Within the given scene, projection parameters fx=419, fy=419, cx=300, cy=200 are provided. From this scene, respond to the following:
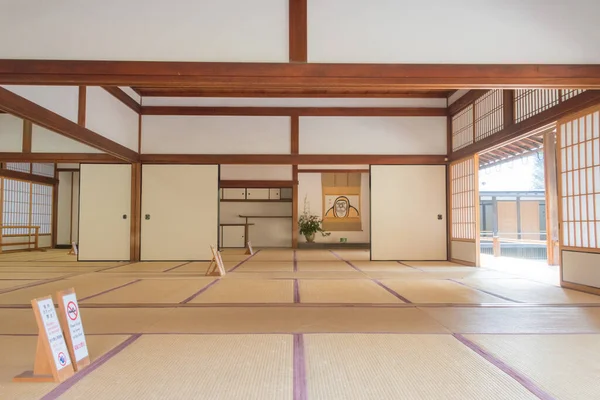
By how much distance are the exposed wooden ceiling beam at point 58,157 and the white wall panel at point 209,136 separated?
669mm

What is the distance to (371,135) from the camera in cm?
704

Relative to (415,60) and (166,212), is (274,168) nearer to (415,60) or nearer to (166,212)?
(166,212)

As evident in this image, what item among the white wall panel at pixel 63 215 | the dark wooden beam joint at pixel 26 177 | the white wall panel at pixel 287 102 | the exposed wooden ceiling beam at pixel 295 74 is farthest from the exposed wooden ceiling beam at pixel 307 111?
the white wall panel at pixel 63 215

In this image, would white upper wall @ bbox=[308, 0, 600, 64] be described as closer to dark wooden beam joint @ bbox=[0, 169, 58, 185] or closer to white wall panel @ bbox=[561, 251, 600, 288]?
white wall panel @ bbox=[561, 251, 600, 288]

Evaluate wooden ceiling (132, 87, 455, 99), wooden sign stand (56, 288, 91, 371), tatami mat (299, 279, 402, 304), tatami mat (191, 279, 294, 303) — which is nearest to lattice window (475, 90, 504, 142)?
wooden ceiling (132, 87, 455, 99)

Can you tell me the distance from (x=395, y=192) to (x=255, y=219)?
18.2ft

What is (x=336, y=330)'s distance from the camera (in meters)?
2.42

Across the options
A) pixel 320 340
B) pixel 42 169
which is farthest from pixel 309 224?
pixel 320 340

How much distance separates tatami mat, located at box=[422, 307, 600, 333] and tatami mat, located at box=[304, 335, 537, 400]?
415mm

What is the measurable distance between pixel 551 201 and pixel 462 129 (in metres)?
1.90

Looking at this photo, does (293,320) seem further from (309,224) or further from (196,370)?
(309,224)

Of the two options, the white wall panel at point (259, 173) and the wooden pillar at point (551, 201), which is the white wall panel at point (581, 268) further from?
the white wall panel at point (259, 173)

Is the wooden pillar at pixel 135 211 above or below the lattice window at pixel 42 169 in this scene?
below

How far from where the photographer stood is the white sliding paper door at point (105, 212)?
6938 millimetres
